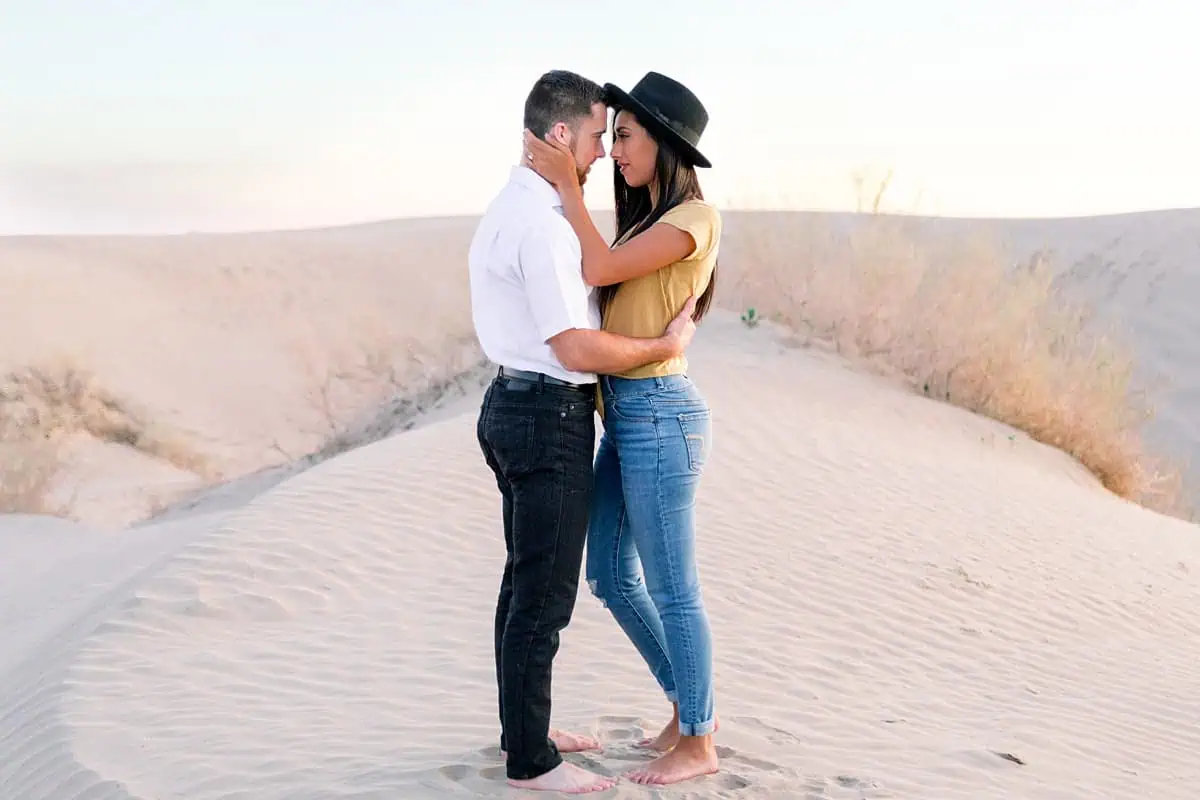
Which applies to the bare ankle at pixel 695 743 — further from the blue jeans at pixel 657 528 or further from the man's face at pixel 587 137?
the man's face at pixel 587 137

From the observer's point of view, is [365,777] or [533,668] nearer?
[533,668]

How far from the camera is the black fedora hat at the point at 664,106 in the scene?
11.8 ft

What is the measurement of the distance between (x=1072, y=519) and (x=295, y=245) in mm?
27640

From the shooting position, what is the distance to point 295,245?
3425 cm

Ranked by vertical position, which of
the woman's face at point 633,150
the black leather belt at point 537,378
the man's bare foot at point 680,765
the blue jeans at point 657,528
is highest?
the woman's face at point 633,150

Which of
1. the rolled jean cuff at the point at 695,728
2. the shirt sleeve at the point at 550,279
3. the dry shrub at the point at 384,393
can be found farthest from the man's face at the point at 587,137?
the dry shrub at the point at 384,393

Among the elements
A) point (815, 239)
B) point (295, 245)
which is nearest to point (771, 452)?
point (815, 239)

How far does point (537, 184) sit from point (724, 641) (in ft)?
→ 12.3

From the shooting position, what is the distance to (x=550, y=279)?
336 centimetres

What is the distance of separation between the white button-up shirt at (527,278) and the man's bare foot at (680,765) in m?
1.28

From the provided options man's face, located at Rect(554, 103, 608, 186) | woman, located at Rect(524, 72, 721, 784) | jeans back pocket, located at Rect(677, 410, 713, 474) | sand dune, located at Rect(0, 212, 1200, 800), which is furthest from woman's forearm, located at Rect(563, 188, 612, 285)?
sand dune, located at Rect(0, 212, 1200, 800)

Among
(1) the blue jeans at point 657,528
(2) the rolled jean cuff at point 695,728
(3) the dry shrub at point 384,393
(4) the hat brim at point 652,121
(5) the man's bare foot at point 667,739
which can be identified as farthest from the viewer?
(3) the dry shrub at point 384,393

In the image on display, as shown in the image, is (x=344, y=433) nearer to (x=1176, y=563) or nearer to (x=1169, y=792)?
(x=1176, y=563)

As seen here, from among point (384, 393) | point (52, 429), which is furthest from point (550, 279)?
point (52, 429)
